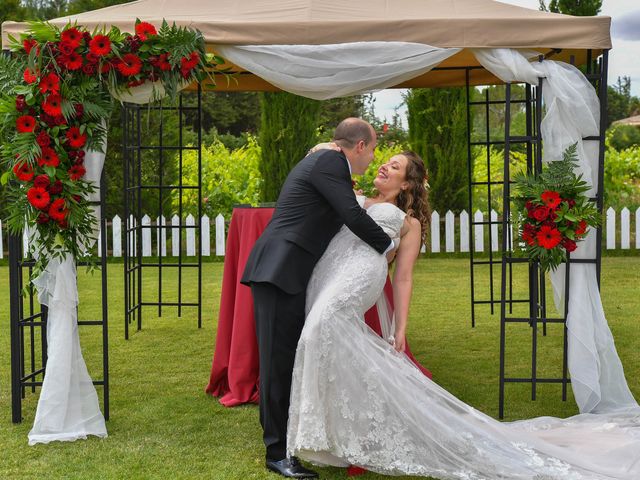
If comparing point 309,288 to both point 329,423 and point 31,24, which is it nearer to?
point 329,423

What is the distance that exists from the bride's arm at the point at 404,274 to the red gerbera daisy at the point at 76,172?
1.79 meters

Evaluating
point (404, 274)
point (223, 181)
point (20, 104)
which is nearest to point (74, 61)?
point (20, 104)

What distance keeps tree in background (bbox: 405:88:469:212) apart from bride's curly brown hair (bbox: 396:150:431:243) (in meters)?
8.48

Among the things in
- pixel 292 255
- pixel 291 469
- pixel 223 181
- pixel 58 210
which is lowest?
pixel 291 469

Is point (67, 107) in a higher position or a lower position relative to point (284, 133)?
lower

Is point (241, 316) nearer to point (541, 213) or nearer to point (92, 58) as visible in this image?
point (92, 58)

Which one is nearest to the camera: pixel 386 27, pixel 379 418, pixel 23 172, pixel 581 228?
pixel 379 418

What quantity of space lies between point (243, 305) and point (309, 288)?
1365mm

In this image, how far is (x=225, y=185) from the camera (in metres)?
15.0

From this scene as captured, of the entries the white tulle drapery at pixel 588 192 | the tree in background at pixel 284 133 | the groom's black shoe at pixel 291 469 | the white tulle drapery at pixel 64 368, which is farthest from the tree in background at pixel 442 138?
the groom's black shoe at pixel 291 469

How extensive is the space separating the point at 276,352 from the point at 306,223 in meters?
0.64

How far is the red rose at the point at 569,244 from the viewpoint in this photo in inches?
201

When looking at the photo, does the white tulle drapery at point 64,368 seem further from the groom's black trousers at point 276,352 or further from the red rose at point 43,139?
the groom's black trousers at point 276,352

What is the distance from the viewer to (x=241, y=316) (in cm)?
569
